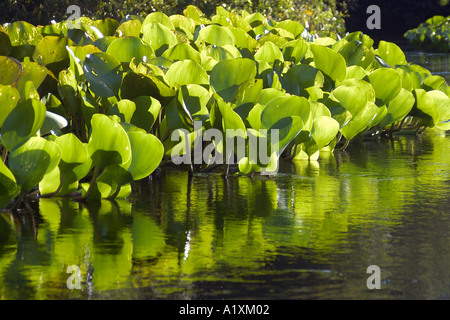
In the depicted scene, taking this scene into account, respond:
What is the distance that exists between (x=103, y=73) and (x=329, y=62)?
1.70m

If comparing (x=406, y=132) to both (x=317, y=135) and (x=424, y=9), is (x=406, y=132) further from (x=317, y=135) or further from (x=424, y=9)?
(x=424, y=9)

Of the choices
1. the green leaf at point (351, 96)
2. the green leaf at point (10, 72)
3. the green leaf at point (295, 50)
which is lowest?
the green leaf at point (351, 96)

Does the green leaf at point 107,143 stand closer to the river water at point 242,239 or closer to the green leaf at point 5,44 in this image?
the river water at point 242,239

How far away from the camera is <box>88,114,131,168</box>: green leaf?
3.91 meters

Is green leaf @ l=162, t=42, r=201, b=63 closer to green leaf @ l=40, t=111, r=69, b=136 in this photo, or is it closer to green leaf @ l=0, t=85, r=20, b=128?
green leaf @ l=40, t=111, r=69, b=136

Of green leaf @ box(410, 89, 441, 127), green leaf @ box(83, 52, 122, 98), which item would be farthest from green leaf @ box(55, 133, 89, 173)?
green leaf @ box(410, 89, 441, 127)

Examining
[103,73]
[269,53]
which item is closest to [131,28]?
[269,53]

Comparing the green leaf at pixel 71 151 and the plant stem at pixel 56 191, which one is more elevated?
the green leaf at pixel 71 151

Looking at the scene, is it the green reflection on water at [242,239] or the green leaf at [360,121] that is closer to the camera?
the green reflection on water at [242,239]

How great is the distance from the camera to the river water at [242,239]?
2928 mm

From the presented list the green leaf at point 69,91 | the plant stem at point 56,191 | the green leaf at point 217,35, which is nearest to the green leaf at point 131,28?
the green leaf at point 217,35

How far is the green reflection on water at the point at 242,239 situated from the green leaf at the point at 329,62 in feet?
3.03

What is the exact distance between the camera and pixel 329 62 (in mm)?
5789

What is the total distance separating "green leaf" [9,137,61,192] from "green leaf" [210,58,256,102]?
4.66 feet
